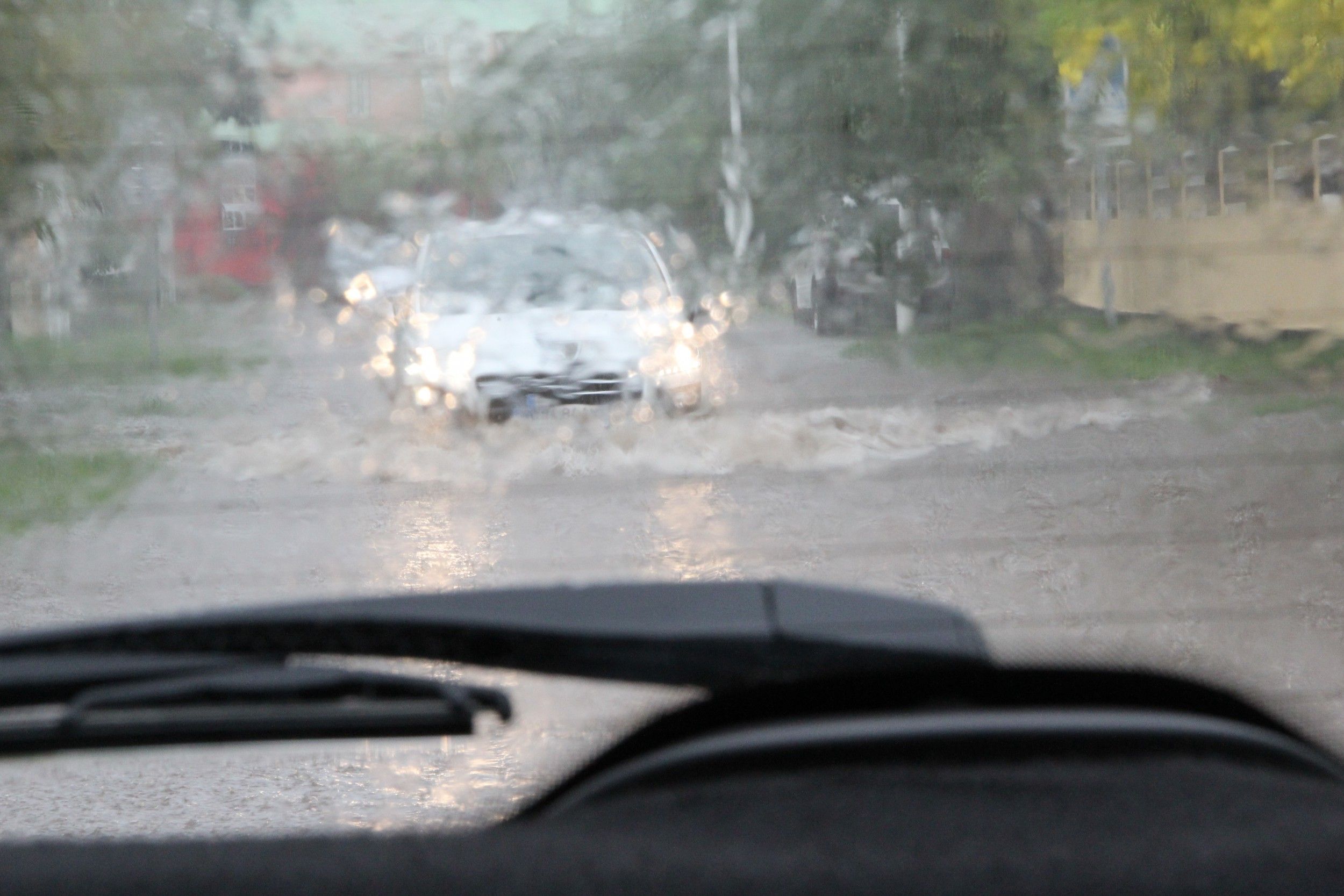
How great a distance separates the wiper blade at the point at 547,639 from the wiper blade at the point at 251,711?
0.09ft

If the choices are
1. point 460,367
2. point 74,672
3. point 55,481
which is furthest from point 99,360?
point 74,672

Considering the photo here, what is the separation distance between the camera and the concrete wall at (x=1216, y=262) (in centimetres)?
312

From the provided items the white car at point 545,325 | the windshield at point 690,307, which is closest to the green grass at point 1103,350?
the windshield at point 690,307

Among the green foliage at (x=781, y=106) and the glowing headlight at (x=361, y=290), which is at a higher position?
the green foliage at (x=781, y=106)

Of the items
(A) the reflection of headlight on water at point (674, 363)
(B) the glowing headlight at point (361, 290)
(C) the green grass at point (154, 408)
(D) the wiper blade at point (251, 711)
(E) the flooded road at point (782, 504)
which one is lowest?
(E) the flooded road at point (782, 504)

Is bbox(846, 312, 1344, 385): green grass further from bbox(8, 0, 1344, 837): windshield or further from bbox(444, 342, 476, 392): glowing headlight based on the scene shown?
bbox(444, 342, 476, 392): glowing headlight

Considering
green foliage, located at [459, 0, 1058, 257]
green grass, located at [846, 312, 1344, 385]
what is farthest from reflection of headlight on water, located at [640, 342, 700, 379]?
green grass, located at [846, 312, 1344, 385]

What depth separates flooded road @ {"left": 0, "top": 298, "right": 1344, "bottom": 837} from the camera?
3.13 m

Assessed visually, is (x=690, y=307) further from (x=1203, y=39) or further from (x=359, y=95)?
(x=1203, y=39)

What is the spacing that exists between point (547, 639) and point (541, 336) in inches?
82.0

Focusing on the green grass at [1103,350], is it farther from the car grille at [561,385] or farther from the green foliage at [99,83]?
the green foliage at [99,83]

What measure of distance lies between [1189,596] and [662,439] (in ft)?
4.25

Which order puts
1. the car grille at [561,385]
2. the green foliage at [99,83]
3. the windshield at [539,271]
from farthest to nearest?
1. the car grille at [561,385]
2. the windshield at [539,271]
3. the green foliage at [99,83]

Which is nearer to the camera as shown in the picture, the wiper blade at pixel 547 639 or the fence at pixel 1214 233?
the wiper blade at pixel 547 639
